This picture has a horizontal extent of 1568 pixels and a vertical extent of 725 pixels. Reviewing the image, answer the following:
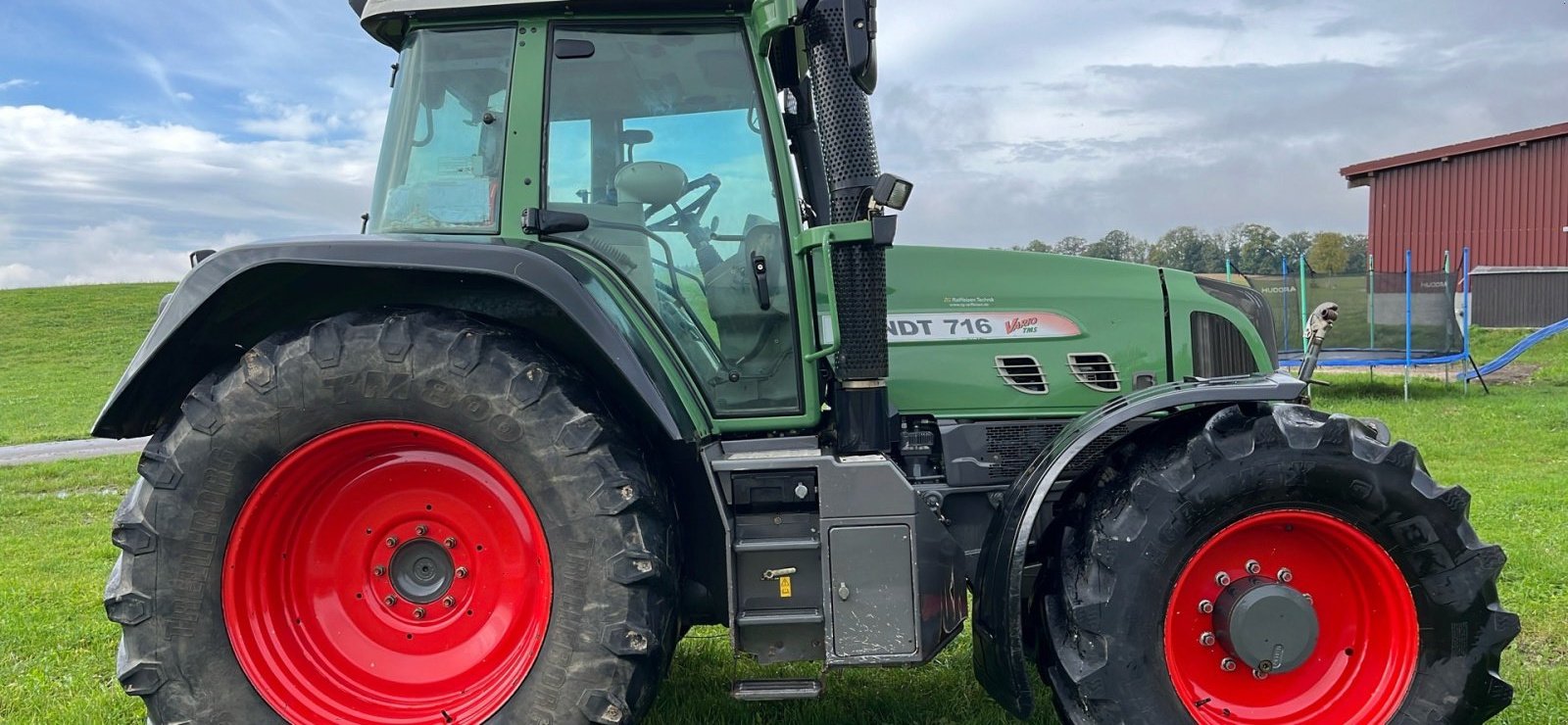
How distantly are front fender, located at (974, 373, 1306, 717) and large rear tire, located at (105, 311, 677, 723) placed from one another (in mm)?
904

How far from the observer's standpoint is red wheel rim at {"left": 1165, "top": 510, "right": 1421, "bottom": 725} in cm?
278

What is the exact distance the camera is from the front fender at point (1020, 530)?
2.73 metres

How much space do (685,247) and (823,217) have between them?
0.71 meters

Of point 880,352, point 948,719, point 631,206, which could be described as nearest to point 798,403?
point 880,352

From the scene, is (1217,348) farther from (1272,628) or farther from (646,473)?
(646,473)

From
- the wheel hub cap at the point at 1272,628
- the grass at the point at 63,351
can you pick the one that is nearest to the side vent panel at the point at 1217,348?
the wheel hub cap at the point at 1272,628

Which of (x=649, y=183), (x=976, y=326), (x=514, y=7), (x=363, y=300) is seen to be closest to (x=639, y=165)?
(x=649, y=183)

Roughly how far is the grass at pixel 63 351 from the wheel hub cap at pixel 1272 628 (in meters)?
15.1

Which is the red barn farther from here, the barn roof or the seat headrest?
the seat headrest

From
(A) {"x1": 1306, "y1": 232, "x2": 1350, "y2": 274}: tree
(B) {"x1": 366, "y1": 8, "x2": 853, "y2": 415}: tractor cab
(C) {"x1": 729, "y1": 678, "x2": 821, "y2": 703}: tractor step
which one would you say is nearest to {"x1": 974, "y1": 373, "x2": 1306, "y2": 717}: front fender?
(C) {"x1": 729, "y1": 678, "x2": 821, "y2": 703}: tractor step

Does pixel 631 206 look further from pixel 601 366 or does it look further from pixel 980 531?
pixel 980 531

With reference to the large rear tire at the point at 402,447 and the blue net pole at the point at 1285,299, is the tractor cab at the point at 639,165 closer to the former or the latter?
the large rear tire at the point at 402,447

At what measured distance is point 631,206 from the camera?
2902mm

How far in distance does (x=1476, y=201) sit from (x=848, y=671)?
26.8m
